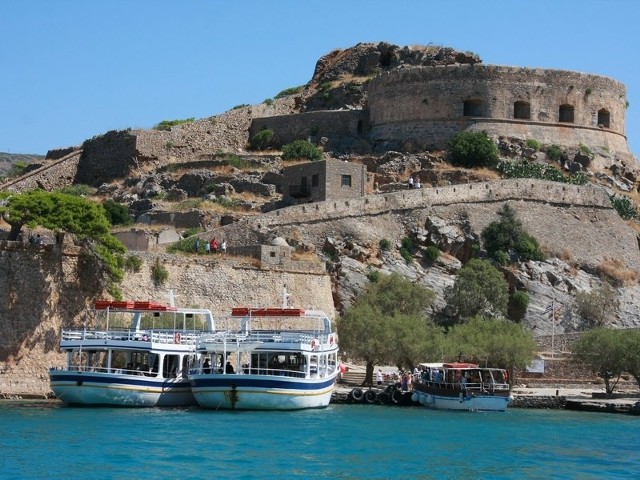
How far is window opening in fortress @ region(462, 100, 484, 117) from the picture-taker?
61.0 metres

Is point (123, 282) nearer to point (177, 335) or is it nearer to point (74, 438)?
point (177, 335)

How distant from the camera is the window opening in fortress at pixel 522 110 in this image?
61438 millimetres

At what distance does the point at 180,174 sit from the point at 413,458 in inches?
1263

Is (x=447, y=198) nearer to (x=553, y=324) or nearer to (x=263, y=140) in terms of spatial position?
(x=553, y=324)

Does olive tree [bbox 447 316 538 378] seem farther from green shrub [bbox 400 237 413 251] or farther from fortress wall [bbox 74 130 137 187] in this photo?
fortress wall [bbox 74 130 137 187]

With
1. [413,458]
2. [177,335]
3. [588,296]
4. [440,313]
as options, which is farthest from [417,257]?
[413,458]

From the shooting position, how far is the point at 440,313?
47.8 metres

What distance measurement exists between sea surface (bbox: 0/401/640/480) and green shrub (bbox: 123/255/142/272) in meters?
5.80

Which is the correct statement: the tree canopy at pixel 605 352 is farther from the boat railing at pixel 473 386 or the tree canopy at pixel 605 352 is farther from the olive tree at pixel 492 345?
the boat railing at pixel 473 386

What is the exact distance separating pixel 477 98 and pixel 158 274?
80.9 ft

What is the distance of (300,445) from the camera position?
29.4m

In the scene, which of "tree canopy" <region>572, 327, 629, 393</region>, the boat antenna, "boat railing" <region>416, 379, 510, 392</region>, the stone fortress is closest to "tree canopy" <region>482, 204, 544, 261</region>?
"tree canopy" <region>572, 327, 629, 393</region>

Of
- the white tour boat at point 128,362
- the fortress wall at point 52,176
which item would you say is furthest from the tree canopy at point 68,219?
the fortress wall at point 52,176

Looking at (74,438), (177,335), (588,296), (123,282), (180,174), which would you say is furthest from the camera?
(180,174)
